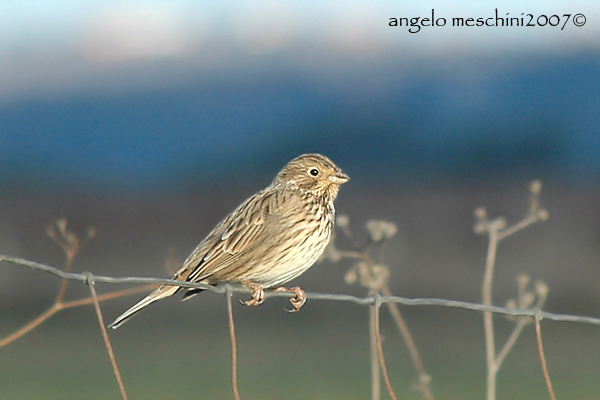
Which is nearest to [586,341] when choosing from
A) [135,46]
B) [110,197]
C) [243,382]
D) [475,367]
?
[475,367]

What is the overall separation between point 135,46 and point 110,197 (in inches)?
628

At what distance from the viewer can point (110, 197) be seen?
2241cm

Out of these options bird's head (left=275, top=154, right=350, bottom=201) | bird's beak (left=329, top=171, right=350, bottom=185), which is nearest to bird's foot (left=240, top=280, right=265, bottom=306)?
bird's head (left=275, top=154, right=350, bottom=201)

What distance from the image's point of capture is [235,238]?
5.63 meters

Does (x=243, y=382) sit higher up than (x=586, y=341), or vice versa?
(x=586, y=341)

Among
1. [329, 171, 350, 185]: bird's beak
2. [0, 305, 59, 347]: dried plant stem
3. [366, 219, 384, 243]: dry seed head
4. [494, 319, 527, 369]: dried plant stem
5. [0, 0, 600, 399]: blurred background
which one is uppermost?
[0, 0, 600, 399]: blurred background

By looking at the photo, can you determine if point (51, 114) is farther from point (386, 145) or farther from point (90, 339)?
point (90, 339)

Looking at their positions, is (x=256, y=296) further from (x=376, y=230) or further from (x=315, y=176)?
(x=315, y=176)

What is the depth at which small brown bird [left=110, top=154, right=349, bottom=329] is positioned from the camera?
5.56 m

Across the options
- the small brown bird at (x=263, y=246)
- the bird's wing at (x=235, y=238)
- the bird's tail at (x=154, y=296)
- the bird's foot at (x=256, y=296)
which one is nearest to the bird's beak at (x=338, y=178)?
the small brown bird at (x=263, y=246)

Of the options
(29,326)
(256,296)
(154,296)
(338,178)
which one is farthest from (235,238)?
(29,326)

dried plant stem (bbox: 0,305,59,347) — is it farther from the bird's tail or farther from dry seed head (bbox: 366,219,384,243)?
dry seed head (bbox: 366,219,384,243)

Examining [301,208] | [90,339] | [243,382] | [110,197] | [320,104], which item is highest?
[320,104]

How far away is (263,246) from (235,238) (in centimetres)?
16
